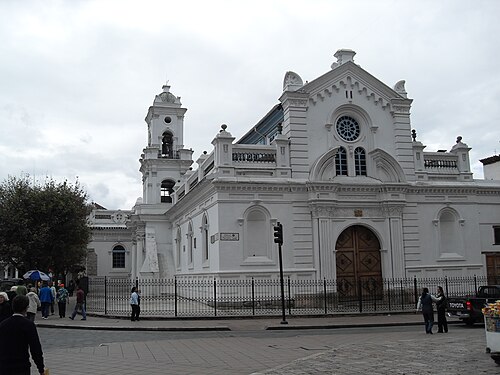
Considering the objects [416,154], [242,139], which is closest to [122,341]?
[416,154]

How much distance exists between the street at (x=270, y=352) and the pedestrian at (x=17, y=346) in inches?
181

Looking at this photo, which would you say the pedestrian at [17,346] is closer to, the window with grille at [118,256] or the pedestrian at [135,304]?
the pedestrian at [135,304]

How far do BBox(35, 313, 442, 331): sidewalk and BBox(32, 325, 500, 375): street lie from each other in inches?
43.1

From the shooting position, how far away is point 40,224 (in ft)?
102

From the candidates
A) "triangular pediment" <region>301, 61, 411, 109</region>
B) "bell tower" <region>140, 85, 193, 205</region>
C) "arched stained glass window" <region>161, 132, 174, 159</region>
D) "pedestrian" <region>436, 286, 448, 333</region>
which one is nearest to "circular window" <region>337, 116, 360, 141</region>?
"triangular pediment" <region>301, 61, 411, 109</region>

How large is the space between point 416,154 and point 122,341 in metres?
19.7

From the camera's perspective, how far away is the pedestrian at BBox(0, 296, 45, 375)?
256 inches

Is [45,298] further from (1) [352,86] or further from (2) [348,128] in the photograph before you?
(1) [352,86]

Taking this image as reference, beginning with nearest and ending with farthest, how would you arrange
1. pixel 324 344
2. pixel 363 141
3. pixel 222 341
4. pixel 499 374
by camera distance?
pixel 499 374 < pixel 324 344 < pixel 222 341 < pixel 363 141

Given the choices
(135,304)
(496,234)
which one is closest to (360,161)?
(496,234)

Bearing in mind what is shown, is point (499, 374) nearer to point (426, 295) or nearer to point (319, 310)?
point (426, 295)

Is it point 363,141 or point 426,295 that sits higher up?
point 363,141

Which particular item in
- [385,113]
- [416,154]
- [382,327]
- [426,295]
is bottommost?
[382,327]

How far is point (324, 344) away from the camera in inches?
588
